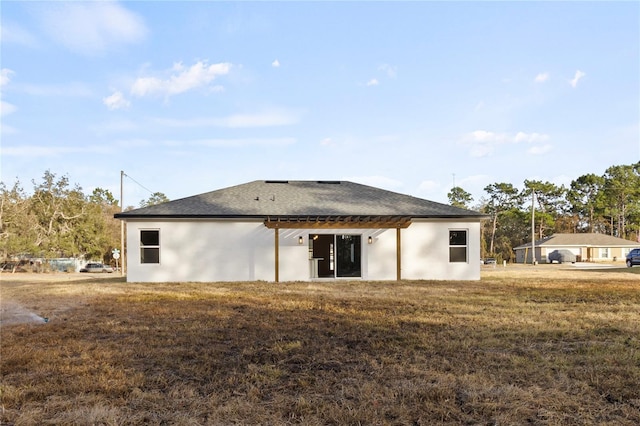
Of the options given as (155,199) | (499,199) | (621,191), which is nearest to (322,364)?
(621,191)

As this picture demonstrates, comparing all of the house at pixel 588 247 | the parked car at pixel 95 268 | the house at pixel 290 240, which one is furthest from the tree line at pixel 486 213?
the house at pixel 290 240

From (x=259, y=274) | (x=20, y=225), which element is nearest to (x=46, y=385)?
(x=259, y=274)

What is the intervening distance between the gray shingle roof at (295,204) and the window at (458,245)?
32.1 inches

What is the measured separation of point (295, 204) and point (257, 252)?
8.08 ft

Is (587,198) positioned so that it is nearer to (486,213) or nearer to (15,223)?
(486,213)

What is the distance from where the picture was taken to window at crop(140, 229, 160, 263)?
15.3 m

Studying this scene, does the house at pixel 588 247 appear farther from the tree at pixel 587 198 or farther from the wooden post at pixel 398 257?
the wooden post at pixel 398 257

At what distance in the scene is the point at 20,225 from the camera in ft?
101

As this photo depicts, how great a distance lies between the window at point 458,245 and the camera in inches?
638

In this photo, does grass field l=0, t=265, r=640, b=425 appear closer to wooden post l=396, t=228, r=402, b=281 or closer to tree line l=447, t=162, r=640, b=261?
wooden post l=396, t=228, r=402, b=281

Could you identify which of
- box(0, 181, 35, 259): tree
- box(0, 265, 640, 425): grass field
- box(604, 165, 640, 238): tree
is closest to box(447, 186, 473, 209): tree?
box(604, 165, 640, 238): tree

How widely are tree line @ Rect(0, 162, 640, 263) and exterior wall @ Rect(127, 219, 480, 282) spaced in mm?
20161

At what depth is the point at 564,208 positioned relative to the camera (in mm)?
55250

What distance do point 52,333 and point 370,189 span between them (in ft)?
47.8
